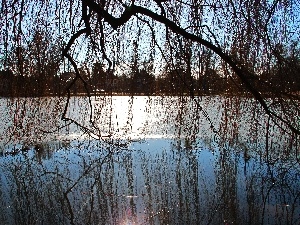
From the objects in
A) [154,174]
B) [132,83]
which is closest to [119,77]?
[132,83]

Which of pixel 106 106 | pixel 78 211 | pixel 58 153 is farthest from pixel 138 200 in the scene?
pixel 58 153

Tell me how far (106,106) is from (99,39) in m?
0.57

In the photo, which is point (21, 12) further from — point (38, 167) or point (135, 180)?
point (38, 167)

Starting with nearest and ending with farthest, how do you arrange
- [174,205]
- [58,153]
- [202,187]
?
[174,205] → [202,187] → [58,153]

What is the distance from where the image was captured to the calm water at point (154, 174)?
2.29 meters

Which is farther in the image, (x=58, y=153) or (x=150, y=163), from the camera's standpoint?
(x=58, y=153)

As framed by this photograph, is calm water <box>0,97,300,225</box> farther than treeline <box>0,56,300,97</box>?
Yes

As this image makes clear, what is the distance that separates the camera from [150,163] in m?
3.84

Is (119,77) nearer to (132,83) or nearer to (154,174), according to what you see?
(132,83)

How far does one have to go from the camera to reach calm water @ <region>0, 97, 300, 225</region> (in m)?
2.29

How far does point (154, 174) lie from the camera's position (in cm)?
333

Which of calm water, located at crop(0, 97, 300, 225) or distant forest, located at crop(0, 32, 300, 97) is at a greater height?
distant forest, located at crop(0, 32, 300, 97)

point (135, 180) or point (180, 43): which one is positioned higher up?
point (180, 43)

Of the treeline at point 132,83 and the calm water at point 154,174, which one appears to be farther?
the calm water at point 154,174
